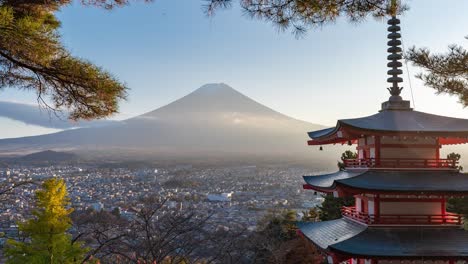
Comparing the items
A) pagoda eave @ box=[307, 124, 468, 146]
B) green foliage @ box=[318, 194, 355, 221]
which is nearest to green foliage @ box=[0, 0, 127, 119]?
pagoda eave @ box=[307, 124, 468, 146]

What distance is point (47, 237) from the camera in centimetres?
880

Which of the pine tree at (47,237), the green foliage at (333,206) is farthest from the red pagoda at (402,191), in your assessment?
the green foliage at (333,206)

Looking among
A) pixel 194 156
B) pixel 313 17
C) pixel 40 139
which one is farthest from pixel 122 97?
pixel 40 139

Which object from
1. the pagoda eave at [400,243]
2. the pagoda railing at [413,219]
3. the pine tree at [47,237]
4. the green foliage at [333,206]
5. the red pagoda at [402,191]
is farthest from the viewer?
the green foliage at [333,206]

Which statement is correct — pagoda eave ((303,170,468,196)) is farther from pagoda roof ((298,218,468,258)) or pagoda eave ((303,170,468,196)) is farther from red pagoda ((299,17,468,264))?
pagoda roof ((298,218,468,258))

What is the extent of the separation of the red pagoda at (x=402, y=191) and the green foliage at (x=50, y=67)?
5534 millimetres

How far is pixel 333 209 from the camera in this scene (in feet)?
68.1

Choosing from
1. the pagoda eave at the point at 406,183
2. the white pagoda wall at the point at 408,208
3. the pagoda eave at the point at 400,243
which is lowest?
the pagoda eave at the point at 400,243

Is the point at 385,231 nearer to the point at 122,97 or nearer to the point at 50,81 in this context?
the point at 122,97

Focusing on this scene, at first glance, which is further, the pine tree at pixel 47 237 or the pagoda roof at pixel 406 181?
the pagoda roof at pixel 406 181

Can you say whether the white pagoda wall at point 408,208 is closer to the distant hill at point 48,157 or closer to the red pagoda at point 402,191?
the red pagoda at point 402,191

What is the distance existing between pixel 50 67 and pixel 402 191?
7.15m

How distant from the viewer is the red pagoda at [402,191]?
9.19 metres

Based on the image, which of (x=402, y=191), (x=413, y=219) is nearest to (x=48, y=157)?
(x=413, y=219)
